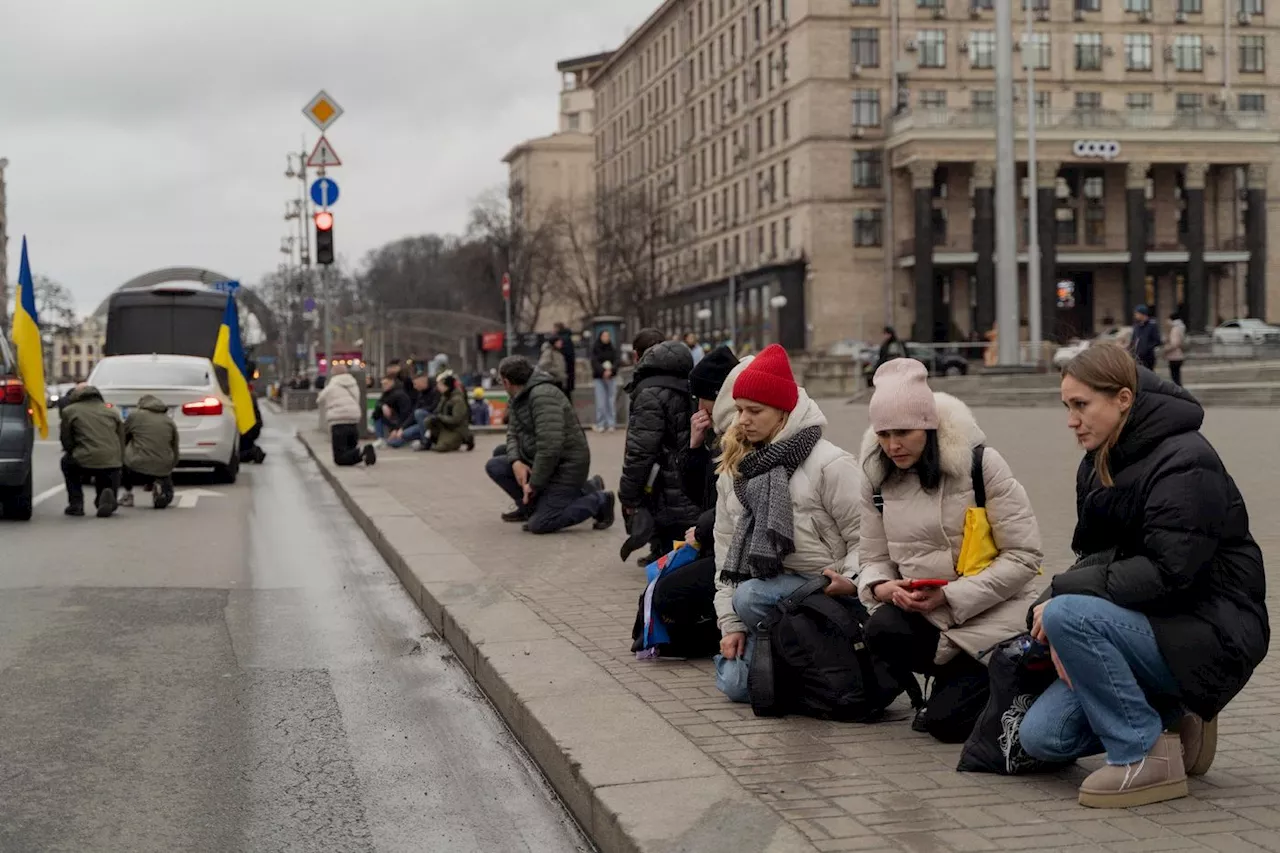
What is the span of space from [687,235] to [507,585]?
288 feet


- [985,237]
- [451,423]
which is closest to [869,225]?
[985,237]

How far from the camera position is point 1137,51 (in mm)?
85688

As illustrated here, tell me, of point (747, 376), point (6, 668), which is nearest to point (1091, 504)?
point (747, 376)

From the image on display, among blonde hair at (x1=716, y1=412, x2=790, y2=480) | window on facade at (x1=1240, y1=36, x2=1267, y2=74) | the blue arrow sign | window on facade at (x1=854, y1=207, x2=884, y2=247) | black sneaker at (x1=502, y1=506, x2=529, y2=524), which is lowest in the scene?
black sneaker at (x1=502, y1=506, x2=529, y2=524)

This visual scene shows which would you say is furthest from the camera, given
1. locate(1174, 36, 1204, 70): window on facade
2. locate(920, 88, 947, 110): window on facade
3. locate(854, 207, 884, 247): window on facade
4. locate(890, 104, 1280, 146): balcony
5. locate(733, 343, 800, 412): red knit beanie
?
locate(1174, 36, 1204, 70): window on facade

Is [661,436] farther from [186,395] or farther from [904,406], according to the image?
[186,395]

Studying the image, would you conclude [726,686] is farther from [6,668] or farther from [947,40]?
[947,40]

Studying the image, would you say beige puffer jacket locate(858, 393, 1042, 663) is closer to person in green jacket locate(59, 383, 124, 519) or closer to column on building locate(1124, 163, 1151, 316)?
person in green jacket locate(59, 383, 124, 519)

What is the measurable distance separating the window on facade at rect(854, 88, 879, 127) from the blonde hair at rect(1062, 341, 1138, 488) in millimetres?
79052

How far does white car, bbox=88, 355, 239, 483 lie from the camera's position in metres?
21.2

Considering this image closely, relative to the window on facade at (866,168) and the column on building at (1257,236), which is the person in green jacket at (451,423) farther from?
the column on building at (1257,236)

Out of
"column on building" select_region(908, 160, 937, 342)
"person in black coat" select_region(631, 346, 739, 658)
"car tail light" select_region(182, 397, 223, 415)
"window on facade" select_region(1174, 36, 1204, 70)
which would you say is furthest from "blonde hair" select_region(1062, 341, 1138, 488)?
"window on facade" select_region(1174, 36, 1204, 70)

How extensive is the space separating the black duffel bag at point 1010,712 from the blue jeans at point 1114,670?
0.28 metres

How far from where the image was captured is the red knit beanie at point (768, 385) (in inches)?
259
